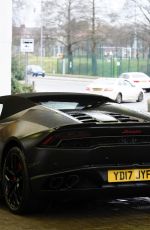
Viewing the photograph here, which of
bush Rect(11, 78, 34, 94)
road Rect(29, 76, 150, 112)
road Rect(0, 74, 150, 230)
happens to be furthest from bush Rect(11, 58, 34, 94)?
road Rect(0, 74, 150, 230)

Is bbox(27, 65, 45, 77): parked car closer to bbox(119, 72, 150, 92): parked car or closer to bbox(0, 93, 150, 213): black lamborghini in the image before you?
bbox(119, 72, 150, 92): parked car

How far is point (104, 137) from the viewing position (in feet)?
20.0

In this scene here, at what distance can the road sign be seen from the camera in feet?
64.2

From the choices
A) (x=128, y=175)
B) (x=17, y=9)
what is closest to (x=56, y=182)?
(x=128, y=175)

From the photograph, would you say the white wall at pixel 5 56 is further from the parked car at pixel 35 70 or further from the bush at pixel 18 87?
the parked car at pixel 35 70

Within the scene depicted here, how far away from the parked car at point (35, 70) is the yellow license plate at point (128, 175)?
14949mm

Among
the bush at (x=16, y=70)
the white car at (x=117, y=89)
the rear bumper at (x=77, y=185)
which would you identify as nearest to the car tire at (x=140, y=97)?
the white car at (x=117, y=89)

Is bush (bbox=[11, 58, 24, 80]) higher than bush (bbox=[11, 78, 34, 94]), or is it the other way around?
bush (bbox=[11, 58, 24, 80])

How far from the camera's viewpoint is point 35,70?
21500mm

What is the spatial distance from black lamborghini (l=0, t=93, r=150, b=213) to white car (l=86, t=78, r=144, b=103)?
50.0ft

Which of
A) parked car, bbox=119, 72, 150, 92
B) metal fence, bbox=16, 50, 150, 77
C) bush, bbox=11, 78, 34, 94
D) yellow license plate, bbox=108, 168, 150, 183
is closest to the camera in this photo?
yellow license plate, bbox=108, 168, 150, 183

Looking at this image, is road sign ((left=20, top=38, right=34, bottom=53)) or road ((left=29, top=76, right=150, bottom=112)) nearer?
road sign ((left=20, top=38, right=34, bottom=53))

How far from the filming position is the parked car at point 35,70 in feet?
69.2

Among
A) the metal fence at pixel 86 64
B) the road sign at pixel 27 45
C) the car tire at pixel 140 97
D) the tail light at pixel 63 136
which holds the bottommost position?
the car tire at pixel 140 97
